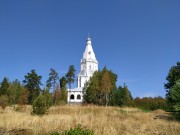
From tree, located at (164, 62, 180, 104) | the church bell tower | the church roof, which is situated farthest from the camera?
the church roof

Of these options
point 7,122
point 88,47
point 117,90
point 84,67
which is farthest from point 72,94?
point 7,122

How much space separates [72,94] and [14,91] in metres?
25.5

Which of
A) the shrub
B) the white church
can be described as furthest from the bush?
the white church

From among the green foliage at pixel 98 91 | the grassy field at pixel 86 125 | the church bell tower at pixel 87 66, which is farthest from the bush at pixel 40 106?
the church bell tower at pixel 87 66

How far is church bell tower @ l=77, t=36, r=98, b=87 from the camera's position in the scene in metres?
83.7

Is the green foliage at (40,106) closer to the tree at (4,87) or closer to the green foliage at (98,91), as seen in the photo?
the green foliage at (98,91)

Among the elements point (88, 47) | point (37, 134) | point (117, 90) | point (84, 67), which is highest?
point (88, 47)

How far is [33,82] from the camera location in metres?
63.3

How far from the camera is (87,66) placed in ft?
278

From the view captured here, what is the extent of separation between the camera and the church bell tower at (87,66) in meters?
83.7

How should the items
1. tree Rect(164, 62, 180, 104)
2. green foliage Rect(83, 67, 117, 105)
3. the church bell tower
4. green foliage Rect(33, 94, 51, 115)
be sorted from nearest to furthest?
green foliage Rect(33, 94, 51, 115) < tree Rect(164, 62, 180, 104) < green foliage Rect(83, 67, 117, 105) < the church bell tower

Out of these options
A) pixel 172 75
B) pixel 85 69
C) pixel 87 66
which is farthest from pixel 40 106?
pixel 85 69

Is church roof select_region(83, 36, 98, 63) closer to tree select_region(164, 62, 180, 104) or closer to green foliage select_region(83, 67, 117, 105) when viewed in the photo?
green foliage select_region(83, 67, 117, 105)

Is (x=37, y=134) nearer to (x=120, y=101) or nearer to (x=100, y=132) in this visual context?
(x=100, y=132)
